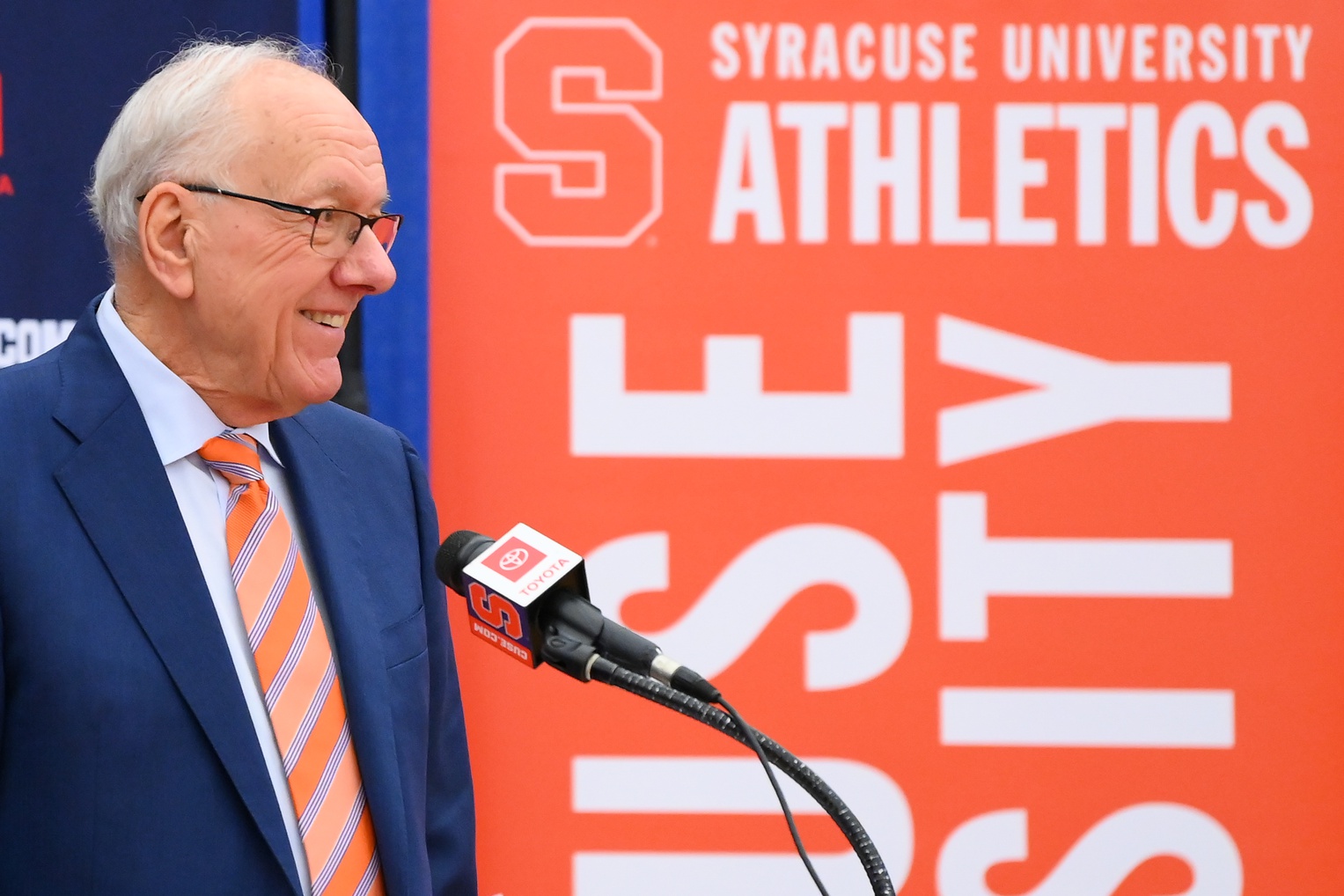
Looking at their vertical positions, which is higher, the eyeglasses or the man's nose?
the eyeglasses

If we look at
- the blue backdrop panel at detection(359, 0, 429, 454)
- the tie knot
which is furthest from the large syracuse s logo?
the tie knot

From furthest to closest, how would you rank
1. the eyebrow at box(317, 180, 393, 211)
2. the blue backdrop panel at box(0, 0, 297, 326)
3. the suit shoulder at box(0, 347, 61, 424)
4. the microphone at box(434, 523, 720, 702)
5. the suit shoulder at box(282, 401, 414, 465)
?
the blue backdrop panel at box(0, 0, 297, 326)
the suit shoulder at box(282, 401, 414, 465)
the eyebrow at box(317, 180, 393, 211)
the suit shoulder at box(0, 347, 61, 424)
the microphone at box(434, 523, 720, 702)

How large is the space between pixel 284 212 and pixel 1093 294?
1.51 m

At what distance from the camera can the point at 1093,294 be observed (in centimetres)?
223

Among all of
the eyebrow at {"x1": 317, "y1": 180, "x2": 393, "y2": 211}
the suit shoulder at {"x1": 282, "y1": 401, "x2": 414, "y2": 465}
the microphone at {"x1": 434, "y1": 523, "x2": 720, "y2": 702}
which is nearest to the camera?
the microphone at {"x1": 434, "y1": 523, "x2": 720, "y2": 702}

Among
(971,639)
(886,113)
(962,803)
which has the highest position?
(886,113)

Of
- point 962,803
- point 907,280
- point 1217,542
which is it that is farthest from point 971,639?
point 907,280

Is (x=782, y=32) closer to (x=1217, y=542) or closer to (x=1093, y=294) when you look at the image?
(x=1093, y=294)

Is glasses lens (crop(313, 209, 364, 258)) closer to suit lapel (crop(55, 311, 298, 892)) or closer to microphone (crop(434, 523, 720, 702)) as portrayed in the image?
suit lapel (crop(55, 311, 298, 892))

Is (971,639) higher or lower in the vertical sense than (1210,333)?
lower

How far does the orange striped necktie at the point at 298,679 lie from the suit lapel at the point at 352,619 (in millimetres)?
17

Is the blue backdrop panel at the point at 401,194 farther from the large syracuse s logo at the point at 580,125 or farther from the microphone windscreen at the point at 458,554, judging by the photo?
the microphone windscreen at the point at 458,554

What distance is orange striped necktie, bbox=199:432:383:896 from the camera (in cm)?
113

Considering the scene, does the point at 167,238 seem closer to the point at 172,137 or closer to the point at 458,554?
the point at 172,137
